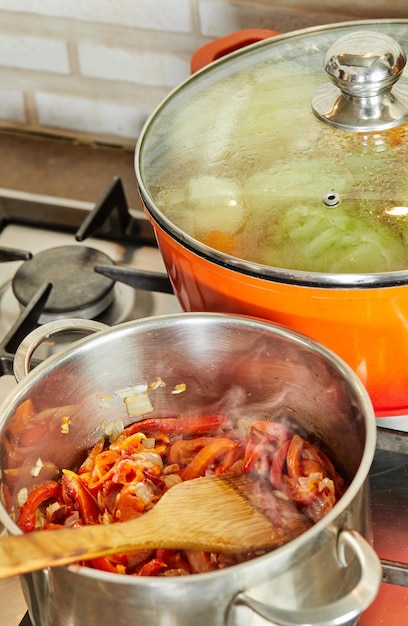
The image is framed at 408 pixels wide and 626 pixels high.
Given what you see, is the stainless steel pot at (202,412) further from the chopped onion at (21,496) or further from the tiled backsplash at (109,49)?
the tiled backsplash at (109,49)

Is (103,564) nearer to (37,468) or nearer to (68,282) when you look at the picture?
(37,468)

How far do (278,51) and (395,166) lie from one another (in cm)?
27

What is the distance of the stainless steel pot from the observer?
57 centimetres

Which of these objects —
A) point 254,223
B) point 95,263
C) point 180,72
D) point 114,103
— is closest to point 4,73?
point 114,103

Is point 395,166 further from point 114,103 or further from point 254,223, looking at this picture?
→ point 114,103

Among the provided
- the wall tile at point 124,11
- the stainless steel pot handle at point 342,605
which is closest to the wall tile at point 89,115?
the wall tile at point 124,11

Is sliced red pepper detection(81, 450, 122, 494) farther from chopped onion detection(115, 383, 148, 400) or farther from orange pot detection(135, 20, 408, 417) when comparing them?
orange pot detection(135, 20, 408, 417)

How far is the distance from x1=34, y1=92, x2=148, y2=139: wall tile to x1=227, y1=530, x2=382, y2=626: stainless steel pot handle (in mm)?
989

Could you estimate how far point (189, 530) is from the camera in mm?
658

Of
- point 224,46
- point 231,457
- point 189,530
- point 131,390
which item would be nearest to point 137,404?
point 131,390

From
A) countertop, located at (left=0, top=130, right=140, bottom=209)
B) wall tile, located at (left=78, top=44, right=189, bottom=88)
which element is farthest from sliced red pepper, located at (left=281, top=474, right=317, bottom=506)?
wall tile, located at (left=78, top=44, right=189, bottom=88)

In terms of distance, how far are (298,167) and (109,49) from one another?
2.12 ft

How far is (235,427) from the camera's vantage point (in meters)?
0.85

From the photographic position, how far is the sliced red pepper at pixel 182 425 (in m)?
0.85
